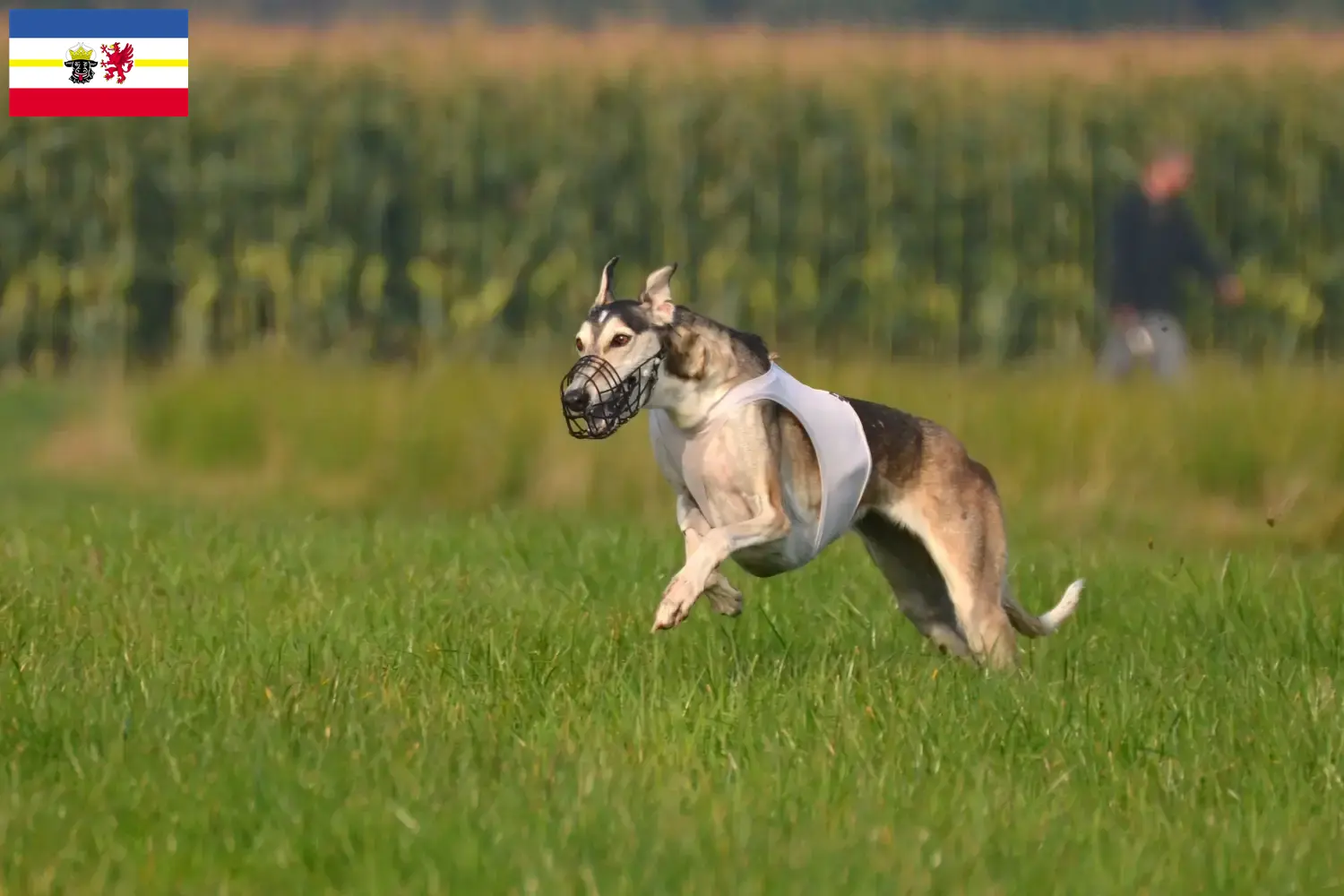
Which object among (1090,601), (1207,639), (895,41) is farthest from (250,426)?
(895,41)

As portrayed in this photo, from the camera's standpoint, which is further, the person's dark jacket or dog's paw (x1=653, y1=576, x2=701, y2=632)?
the person's dark jacket

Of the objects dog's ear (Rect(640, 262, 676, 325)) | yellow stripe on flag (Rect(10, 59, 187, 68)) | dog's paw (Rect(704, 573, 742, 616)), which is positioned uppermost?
yellow stripe on flag (Rect(10, 59, 187, 68))

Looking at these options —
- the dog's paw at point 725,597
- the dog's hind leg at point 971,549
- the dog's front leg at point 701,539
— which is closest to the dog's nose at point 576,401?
the dog's front leg at point 701,539

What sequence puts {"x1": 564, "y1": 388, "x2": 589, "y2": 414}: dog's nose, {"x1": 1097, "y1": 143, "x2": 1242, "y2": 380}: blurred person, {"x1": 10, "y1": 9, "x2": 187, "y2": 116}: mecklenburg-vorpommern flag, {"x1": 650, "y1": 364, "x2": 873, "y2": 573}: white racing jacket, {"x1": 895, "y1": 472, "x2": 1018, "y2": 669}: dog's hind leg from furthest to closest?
{"x1": 1097, "y1": 143, "x2": 1242, "y2": 380}: blurred person
{"x1": 10, "y1": 9, "x2": 187, "y2": 116}: mecklenburg-vorpommern flag
{"x1": 895, "y1": 472, "x2": 1018, "y2": 669}: dog's hind leg
{"x1": 650, "y1": 364, "x2": 873, "y2": 573}: white racing jacket
{"x1": 564, "y1": 388, "x2": 589, "y2": 414}: dog's nose

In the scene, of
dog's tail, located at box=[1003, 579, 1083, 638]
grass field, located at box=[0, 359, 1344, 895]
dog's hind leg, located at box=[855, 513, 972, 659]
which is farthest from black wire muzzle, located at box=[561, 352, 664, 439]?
dog's tail, located at box=[1003, 579, 1083, 638]

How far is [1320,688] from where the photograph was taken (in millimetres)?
7062

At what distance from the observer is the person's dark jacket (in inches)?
676

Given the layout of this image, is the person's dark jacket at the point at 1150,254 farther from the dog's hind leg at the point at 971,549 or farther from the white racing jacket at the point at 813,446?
the white racing jacket at the point at 813,446

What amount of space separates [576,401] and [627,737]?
967 mm

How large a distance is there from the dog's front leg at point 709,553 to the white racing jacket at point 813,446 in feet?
0.43

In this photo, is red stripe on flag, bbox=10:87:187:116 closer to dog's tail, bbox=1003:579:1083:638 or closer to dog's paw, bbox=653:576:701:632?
dog's tail, bbox=1003:579:1083:638

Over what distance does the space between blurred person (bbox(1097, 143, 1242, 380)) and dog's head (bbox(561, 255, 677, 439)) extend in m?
10.8

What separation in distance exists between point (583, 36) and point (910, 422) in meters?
17.1

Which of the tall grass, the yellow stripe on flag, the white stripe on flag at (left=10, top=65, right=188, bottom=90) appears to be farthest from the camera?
the white stripe on flag at (left=10, top=65, right=188, bottom=90)
